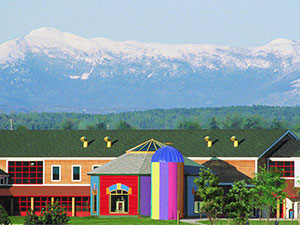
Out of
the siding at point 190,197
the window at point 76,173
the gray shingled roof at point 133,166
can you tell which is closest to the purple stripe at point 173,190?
the siding at point 190,197

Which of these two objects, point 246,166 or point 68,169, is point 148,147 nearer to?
point 246,166

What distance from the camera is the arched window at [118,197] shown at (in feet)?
256

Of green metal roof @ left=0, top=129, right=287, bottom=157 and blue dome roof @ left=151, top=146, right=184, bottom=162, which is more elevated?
green metal roof @ left=0, top=129, right=287, bottom=157

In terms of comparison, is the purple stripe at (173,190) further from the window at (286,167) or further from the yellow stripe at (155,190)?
the window at (286,167)

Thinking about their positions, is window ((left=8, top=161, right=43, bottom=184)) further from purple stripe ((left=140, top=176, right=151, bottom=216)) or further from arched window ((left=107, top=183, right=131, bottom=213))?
purple stripe ((left=140, top=176, right=151, bottom=216))

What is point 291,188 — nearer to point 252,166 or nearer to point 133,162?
point 252,166

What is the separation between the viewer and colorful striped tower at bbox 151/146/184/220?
7350 cm

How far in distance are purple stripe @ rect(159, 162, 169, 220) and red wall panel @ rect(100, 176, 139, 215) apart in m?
4.37

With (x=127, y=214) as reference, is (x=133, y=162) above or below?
above

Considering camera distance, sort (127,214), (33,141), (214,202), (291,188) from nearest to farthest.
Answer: (214,202) → (127,214) → (291,188) → (33,141)

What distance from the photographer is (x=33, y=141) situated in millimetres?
91812

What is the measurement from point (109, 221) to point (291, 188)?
2173 cm

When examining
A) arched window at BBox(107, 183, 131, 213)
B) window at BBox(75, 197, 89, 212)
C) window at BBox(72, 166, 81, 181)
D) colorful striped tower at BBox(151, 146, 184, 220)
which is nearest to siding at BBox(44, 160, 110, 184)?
window at BBox(72, 166, 81, 181)

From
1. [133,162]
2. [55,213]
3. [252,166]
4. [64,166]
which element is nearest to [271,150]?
[252,166]
